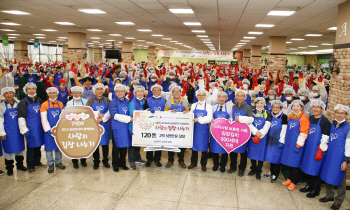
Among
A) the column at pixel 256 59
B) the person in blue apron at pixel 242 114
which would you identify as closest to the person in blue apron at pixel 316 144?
the person in blue apron at pixel 242 114

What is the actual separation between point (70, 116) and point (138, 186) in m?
1.73

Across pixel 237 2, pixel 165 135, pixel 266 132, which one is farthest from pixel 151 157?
pixel 237 2

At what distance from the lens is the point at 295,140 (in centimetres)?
403

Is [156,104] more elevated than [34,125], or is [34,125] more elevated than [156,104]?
[156,104]

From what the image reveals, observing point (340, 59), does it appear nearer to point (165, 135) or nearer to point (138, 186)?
point (165, 135)

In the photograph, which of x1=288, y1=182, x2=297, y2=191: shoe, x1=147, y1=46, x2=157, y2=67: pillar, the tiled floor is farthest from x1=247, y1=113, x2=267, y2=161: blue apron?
x1=147, y1=46, x2=157, y2=67: pillar

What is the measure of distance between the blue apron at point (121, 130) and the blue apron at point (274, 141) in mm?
2557

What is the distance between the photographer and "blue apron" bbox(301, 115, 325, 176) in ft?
12.5

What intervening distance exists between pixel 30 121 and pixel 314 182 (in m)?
4.90

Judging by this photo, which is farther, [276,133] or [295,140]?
[276,133]

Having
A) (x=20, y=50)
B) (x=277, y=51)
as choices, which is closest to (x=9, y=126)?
(x=277, y=51)

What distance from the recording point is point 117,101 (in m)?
4.62

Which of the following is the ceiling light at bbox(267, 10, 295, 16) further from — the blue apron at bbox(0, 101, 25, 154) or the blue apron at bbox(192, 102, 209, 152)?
the blue apron at bbox(0, 101, 25, 154)

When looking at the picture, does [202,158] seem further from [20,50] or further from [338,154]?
[20,50]
